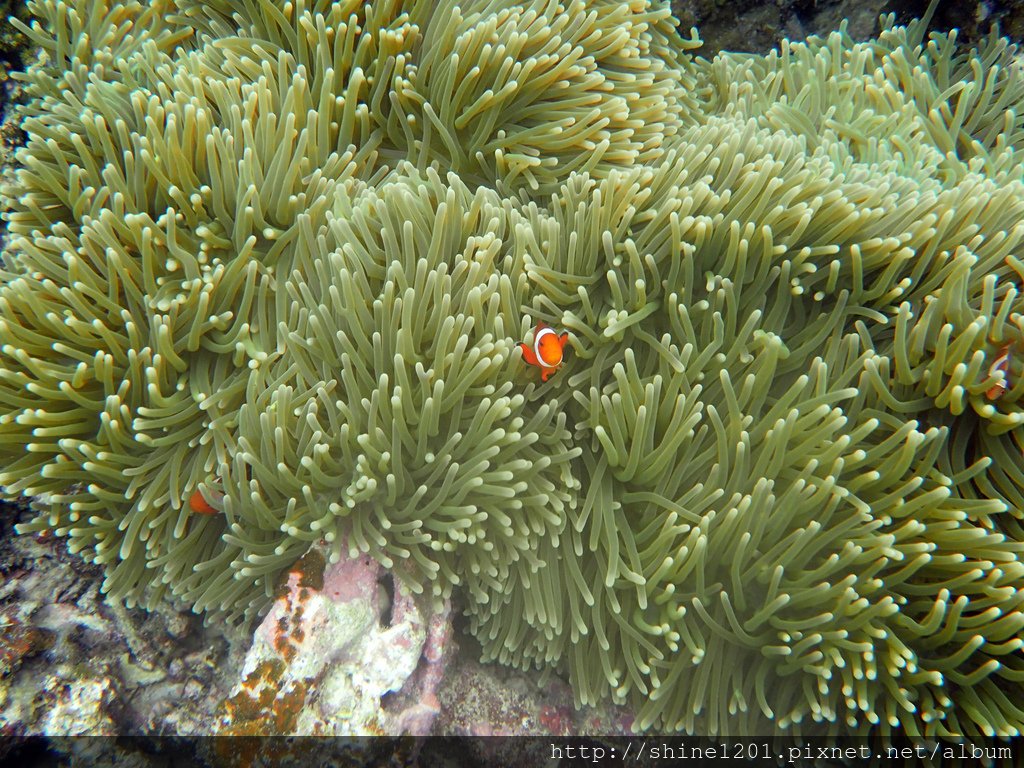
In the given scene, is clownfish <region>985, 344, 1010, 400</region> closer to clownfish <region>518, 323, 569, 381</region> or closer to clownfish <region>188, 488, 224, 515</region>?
clownfish <region>518, 323, 569, 381</region>

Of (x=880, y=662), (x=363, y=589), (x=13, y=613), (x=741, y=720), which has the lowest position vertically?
(x=13, y=613)

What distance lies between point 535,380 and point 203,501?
1337 mm

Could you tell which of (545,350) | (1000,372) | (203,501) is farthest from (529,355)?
(1000,372)

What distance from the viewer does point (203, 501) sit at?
2.29 metres

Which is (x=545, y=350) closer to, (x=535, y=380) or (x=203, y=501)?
(x=535, y=380)

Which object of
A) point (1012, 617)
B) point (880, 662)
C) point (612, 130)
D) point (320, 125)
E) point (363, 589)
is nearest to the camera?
point (1012, 617)

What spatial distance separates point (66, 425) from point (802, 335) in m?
2.87

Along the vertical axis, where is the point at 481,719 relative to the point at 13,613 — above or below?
above

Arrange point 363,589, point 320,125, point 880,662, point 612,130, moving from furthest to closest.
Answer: point 612,130 < point 320,125 < point 363,589 < point 880,662

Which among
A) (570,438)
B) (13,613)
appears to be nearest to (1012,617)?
(570,438)

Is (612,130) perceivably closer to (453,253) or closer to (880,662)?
(453,253)

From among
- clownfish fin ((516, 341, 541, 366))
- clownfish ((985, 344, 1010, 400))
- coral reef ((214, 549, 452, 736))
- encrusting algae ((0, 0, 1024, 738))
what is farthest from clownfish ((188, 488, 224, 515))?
clownfish ((985, 344, 1010, 400))

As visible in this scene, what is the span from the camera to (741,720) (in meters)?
2.38

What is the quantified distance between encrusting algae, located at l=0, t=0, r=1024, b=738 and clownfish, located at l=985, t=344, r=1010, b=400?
2cm
